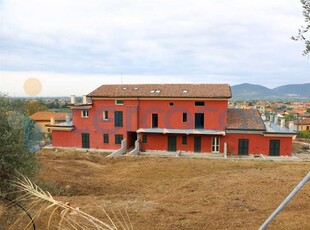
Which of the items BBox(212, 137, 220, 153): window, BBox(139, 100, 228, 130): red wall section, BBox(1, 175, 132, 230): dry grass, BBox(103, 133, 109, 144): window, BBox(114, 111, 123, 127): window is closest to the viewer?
BBox(1, 175, 132, 230): dry grass

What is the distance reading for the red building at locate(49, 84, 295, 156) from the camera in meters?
25.2

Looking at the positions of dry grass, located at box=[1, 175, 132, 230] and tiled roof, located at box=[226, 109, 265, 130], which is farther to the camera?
tiled roof, located at box=[226, 109, 265, 130]

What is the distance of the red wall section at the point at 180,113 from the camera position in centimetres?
2588

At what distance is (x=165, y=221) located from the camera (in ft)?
28.6

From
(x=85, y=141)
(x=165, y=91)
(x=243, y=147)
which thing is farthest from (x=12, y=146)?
(x=85, y=141)

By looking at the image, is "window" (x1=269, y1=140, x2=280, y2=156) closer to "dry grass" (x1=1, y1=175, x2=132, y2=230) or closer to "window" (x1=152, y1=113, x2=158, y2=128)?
"window" (x1=152, y1=113, x2=158, y2=128)

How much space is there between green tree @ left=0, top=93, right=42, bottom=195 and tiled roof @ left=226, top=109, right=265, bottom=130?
68.6 feet

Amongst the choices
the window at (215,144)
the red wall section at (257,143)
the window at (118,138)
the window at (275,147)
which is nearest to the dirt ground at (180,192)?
the red wall section at (257,143)

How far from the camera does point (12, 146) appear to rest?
651 cm

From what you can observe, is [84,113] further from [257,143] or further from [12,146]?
[12,146]

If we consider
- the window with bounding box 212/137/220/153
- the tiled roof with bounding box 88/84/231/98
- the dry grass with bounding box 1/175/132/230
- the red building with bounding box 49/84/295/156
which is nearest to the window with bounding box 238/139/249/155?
the red building with bounding box 49/84/295/156

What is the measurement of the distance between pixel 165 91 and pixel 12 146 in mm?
21516

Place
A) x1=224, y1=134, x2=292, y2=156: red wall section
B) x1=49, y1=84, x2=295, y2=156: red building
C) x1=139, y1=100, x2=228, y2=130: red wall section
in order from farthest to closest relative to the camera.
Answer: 1. x1=139, y1=100, x2=228, y2=130: red wall section
2. x1=49, y1=84, x2=295, y2=156: red building
3. x1=224, y1=134, x2=292, y2=156: red wall section

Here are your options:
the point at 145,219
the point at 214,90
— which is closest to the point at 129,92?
the point at 214,90
